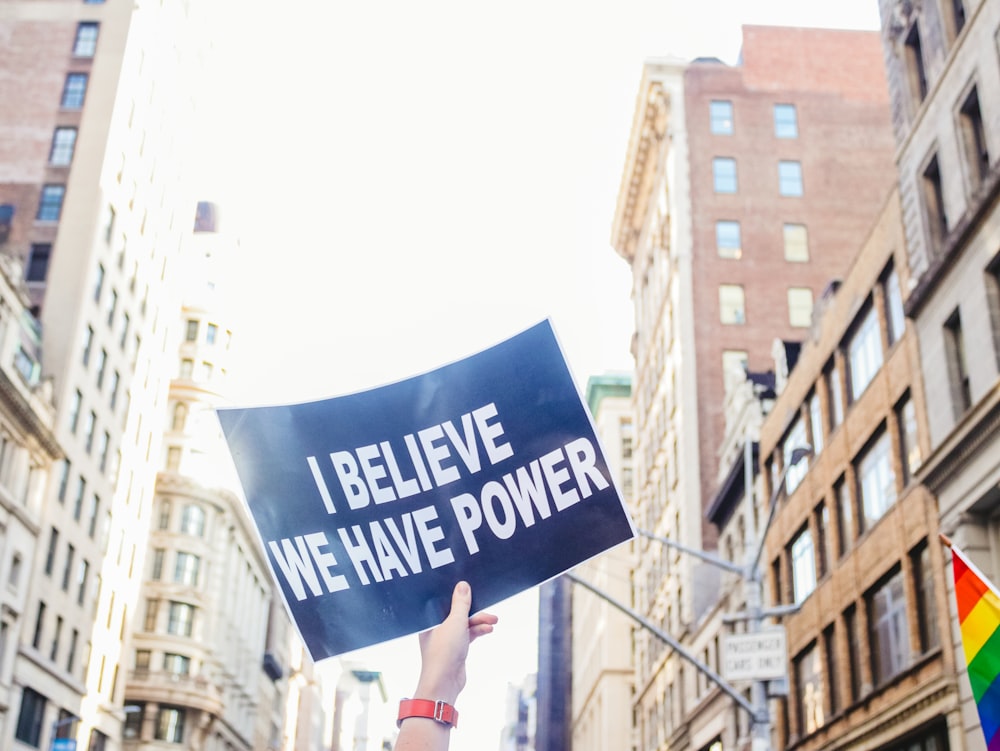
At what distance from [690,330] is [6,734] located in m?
36.6

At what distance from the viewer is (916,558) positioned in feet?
94.8

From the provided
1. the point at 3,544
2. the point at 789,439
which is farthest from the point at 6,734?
the point at 789,439

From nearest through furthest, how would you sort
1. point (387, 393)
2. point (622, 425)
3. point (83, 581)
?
point (387, 393), point (83, 581), point (622, 425)

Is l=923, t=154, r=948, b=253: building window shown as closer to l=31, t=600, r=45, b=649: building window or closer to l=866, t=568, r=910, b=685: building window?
l=866, t=568, r=910, b=685: building window

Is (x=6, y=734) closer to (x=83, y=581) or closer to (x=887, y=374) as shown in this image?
(x=83, y=581)

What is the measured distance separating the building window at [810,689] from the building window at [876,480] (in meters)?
6.10

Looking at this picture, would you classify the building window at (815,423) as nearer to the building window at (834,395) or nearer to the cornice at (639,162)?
the building window at (834,395)

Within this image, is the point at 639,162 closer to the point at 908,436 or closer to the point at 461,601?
the point at 908,436

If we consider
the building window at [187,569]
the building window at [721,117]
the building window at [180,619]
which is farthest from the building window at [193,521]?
the building window at [721,117]

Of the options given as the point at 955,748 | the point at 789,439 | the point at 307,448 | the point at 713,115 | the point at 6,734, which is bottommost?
the point at 307,448

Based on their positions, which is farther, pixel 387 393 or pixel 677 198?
pixel 677 198

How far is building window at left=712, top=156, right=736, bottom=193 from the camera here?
69500 millimetres

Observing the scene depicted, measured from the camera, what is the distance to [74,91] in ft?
230

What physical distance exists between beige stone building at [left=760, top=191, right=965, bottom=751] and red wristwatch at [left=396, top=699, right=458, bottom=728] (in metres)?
23.0
